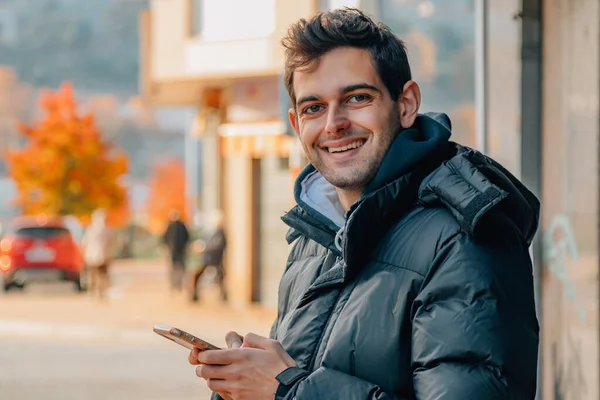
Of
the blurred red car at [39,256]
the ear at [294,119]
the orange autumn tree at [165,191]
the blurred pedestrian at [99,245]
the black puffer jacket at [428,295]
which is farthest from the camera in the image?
the orange autumn tree at [165,191]

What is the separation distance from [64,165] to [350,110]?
60643 mm

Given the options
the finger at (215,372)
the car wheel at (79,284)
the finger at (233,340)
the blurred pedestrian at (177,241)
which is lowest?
the car wheel at (79,284)

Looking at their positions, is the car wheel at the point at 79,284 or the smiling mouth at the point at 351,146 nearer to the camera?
the smiling mouth at the point at 351,146

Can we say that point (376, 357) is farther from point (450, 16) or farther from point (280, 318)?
point (450, 16)

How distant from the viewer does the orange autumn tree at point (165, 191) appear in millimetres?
86562

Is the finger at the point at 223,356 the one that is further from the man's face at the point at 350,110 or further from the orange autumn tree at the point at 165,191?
the orange autumn tree at the point at 165,191

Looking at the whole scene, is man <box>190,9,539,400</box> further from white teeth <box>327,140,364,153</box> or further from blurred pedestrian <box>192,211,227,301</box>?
blurred pedestrian <box>192,211,227,301</box>

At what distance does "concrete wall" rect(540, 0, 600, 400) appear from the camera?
20.2 feet

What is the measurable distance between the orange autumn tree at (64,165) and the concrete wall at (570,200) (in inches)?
2212

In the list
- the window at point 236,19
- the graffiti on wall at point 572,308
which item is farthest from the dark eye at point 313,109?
the window at point 236,19

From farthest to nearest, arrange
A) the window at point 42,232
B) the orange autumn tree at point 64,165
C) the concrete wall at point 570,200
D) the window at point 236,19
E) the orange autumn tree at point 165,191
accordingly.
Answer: the orange autumn tree at point 165,191, the orange autumn tree at point 64,165, the window at point 42,232, the window at point 236,19, the concrete wall at point 570,200

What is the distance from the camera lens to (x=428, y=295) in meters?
2.14

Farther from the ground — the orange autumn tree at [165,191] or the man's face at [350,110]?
the man's face at [350,110]

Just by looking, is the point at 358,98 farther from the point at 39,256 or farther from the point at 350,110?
the point at 39,256
